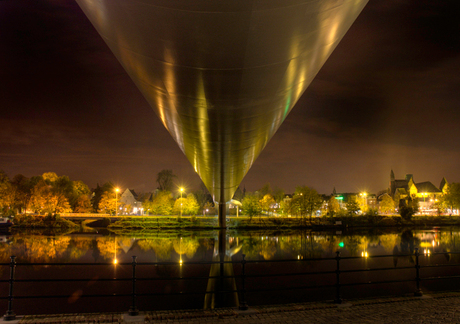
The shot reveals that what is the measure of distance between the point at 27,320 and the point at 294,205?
63749mm

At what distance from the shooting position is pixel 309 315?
561cm

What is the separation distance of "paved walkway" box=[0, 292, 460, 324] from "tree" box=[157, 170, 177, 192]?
310 feet

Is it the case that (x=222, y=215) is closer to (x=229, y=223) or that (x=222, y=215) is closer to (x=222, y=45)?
(x=229, y=223)

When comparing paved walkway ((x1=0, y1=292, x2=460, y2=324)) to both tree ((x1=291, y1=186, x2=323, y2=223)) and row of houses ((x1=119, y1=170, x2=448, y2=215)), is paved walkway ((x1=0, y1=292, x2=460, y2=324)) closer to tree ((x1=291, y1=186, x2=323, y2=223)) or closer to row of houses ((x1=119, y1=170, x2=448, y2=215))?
tree ((x1=291, y1=186, x2=323, y2=223))

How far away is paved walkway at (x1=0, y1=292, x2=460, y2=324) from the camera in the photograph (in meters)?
5.27

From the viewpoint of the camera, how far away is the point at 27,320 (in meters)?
5.24

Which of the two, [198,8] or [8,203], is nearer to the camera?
[198,8]

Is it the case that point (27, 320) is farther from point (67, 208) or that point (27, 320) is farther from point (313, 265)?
point (67, 208)

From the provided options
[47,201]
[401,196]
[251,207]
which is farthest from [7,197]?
[401,196]

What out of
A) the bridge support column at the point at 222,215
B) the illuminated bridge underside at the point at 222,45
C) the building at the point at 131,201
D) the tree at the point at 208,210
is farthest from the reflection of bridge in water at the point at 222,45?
the building at the point at 131,201

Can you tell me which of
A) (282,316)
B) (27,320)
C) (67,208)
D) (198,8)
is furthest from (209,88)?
(67,208)

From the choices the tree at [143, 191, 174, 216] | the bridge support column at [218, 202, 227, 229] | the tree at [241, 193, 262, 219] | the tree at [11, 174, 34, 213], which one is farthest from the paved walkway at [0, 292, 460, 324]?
the tree at [11, 174, 34, 213]

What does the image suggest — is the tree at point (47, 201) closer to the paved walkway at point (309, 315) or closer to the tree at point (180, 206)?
the tree at point (180, 206)

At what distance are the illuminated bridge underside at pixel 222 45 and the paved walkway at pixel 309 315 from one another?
3.71 meters
